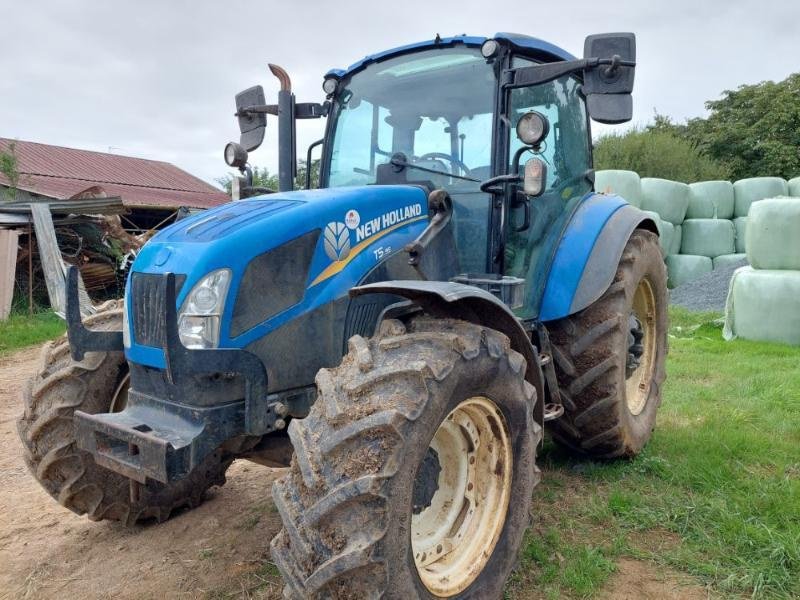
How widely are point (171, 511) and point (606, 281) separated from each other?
8.38 ft

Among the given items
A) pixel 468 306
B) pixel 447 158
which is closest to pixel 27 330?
pixel 447 158

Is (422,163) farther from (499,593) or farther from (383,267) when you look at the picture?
(499,593)

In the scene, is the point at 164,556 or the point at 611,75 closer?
the point at 611,75

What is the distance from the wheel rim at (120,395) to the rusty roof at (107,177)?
14514mm

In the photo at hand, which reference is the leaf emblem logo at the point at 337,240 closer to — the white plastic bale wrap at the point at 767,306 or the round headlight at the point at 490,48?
the round headlight at the point at 490,48

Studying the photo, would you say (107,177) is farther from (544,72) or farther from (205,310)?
(205,310)

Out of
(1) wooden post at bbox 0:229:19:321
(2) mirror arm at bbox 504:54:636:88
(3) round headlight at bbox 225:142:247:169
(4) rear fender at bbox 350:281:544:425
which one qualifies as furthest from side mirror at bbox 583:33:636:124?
(1) wooden post at bbox 0:229:19:321

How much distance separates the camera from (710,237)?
43.6 ft

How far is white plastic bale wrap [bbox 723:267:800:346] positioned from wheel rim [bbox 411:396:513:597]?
21.7ft

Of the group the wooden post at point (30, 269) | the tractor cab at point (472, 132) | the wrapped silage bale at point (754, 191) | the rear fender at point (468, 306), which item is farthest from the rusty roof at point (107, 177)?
the rear fender at point (468, 306)

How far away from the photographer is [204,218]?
259 cm

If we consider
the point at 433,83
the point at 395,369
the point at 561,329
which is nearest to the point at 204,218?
the point at 395,369

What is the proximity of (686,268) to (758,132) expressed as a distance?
55.2ft

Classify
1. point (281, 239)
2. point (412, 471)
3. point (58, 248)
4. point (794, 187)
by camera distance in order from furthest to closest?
1. point (794, 187)
2. point (58, 248)
3. point (281, 239)
4. point (412, 471)
